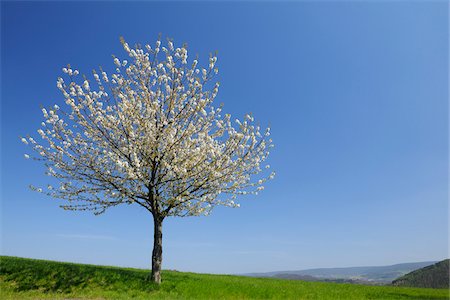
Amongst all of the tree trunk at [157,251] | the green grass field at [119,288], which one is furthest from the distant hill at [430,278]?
the tree trunk at [157,251]

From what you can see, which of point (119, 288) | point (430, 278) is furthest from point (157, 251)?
point (430, 278)

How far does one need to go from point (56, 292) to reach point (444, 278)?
44.2m

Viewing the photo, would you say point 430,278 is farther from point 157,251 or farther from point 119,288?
point 119,288

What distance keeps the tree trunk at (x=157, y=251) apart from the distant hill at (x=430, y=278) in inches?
1351

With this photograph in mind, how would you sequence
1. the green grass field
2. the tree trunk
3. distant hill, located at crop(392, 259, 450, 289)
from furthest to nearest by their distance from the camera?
distant hill, located at crop(392, 259, 450, 289), the tree trunk, the green grass field

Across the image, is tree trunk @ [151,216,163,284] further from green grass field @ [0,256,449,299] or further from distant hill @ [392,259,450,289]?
distant hill @ [392,259,450,289]

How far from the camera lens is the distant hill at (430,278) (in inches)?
1732

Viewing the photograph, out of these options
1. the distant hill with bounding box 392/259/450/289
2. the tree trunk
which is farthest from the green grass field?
the distant hill with bounding box 392/259/450/289

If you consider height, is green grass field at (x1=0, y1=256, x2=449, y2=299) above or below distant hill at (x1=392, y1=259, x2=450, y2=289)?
above

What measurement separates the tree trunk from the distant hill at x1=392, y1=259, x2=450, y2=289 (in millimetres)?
34308

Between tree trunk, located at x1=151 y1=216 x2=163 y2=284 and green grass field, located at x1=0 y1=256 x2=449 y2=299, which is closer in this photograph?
green grass field, located at x1=0 y1=256 x2=449 y2=299

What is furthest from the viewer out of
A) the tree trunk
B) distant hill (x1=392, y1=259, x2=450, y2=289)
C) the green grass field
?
distant hill (x1=392, y1=259, x2=450, y2=289)

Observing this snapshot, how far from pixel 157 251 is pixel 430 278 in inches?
1610

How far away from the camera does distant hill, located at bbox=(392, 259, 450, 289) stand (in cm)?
4400
